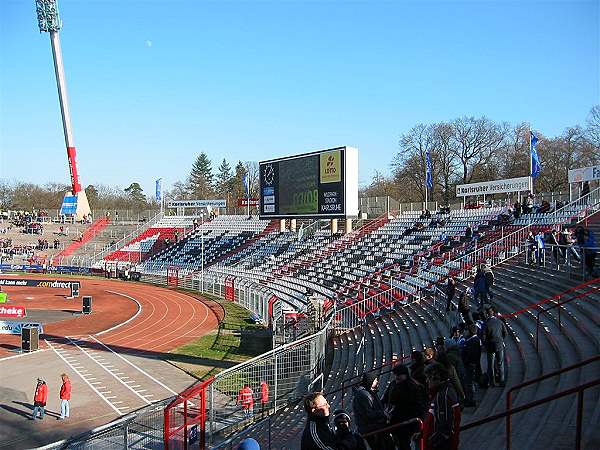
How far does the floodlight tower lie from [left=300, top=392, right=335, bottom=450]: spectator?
82.1 meters

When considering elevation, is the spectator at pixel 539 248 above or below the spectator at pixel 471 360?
above

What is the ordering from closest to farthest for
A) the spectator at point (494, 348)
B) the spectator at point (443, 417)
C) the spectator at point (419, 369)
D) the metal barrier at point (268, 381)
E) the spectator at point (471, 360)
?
1. the spectator at point (443, 417)
2. the spectator at point (419, 369)
3. the spectator at point (471, 360)
4. the spectator at point (494, 348)
5. the metal barrier at point (268, 381)

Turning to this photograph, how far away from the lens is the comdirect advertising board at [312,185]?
3856cm

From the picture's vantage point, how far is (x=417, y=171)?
71.4 metres

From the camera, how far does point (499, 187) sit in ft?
131

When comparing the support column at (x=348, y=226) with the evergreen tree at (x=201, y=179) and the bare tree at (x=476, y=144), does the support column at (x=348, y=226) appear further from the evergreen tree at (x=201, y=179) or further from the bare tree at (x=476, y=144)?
the evergreen tree at (x=201, y=179)

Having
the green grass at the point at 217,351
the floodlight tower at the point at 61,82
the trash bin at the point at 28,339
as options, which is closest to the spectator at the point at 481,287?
the green grass at the point at 217,351

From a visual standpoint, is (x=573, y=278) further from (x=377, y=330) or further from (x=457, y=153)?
(x=457, y=153)

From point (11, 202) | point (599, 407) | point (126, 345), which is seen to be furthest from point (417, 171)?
point (11, 202)

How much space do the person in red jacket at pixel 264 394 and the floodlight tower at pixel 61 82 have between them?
74240mm

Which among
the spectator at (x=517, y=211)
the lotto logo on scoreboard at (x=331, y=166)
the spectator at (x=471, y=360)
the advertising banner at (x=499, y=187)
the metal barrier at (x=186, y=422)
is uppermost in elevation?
the lotto logo on scoreboard at (x=331, y=166)

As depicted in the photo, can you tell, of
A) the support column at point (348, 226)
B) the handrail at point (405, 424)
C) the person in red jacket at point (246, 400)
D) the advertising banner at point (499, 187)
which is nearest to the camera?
the handrail at point (405, 424)

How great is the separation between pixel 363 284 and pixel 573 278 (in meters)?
11.8

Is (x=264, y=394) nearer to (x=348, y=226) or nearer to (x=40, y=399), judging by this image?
(x=40, y=399)
